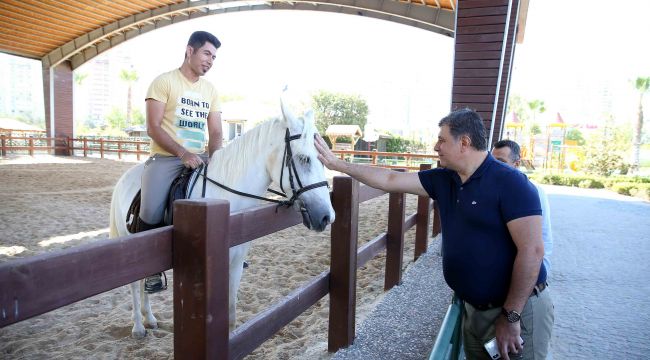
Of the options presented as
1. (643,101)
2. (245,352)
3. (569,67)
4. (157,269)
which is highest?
(569,67)

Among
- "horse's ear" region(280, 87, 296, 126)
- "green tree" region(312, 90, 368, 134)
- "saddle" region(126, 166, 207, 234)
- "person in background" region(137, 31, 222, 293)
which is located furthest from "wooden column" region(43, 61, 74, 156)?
"green tree" region(312, 90, 368, 134)

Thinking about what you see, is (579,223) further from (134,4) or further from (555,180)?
(134,4)

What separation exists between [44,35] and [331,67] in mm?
80813

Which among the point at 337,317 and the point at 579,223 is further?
the point at 579,223

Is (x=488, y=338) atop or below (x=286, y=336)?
atop

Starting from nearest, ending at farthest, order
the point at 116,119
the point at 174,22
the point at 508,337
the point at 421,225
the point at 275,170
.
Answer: the point at 508,337 → the point at 275,170 → the point at 421,225 → the point at 174,22 → the point at 116,119

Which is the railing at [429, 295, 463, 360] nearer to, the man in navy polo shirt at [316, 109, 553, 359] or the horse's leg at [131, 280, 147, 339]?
the man in navy polo shirt at [316, 109, 553, 359]

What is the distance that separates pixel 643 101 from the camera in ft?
119

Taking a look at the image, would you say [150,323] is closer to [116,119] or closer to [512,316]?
[512,316]

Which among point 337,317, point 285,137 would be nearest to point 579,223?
point 337,317

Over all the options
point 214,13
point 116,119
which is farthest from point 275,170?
point 116,119

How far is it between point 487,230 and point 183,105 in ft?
7.88

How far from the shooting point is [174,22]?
17.9 m

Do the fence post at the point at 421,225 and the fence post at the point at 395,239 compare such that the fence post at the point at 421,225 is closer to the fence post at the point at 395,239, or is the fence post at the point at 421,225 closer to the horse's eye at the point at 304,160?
the fence post at the point at 395,239
